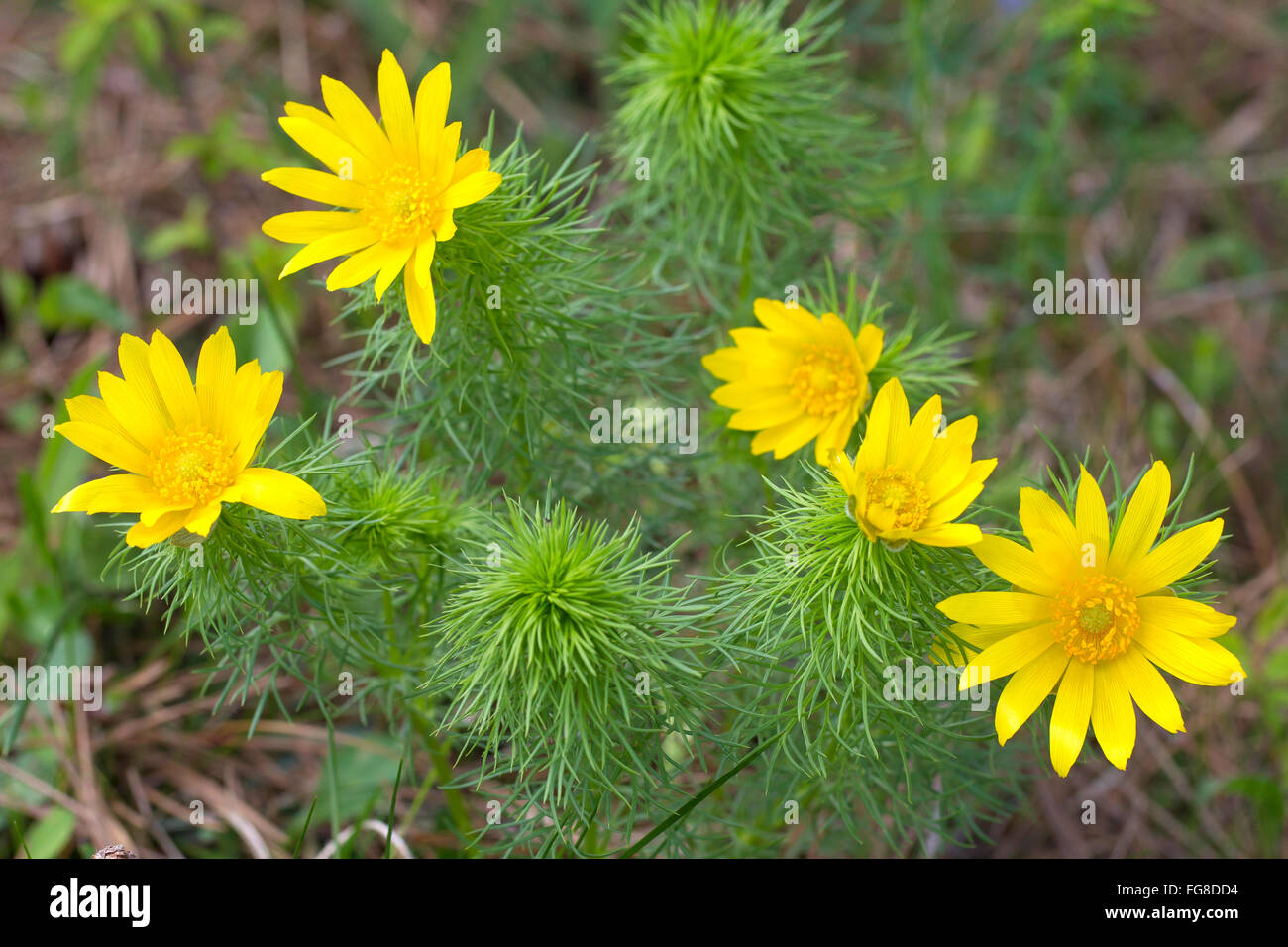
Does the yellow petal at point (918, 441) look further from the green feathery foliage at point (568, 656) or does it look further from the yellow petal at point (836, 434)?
the green feathery foliage at point (568, 656)

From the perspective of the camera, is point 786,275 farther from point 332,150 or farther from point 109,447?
point 109,447

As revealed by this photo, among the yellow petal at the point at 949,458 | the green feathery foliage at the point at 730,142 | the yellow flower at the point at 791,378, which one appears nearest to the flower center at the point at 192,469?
the yellow flower at the point at 791,378

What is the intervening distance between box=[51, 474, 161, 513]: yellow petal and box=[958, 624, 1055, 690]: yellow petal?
51.0 inches

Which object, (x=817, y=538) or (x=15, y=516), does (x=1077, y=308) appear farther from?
Answer: (x=15, y=516)

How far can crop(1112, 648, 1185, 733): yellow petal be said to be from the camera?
5.51 feet

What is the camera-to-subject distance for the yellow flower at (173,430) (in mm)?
1697

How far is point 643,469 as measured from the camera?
2.44m

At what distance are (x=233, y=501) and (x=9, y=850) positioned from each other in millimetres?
1444

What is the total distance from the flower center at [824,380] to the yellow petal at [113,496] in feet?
3.78

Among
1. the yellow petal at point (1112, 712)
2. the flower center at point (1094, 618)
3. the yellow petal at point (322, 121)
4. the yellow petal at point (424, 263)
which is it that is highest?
the yellow petal at point (322, 121)

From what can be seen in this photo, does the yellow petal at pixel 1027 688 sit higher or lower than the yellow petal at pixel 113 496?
lower

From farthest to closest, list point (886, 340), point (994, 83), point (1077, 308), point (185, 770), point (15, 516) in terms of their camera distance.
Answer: point (994, 83), point (1077, 308), point (15, 516), point (185, 770), point (886, 340)

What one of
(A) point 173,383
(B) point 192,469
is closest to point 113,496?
(B) point 192,469
